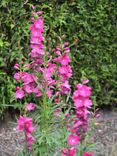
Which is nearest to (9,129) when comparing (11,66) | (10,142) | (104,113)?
(10,142)

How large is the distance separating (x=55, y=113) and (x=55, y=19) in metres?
2.20

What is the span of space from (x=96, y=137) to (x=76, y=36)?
1.29 m

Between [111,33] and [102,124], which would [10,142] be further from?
[111,33]

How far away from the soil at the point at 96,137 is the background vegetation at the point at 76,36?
0.32 m

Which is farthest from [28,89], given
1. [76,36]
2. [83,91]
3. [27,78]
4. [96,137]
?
[76,36]

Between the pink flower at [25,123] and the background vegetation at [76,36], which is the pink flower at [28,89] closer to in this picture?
the pink flower at [25,123]

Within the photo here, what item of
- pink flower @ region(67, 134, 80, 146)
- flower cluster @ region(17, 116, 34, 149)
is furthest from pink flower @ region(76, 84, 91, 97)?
flower cluster @ region(17, 116, 34, 149)

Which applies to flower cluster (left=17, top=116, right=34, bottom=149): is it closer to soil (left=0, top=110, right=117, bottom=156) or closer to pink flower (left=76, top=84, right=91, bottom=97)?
pink flower (left=76, top=84, right=91, bottom=97)

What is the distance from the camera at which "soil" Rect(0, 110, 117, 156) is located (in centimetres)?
445

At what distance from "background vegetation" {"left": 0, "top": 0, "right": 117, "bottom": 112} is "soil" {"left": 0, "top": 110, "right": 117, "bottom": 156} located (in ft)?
1.06

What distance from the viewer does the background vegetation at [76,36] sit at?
482 cm

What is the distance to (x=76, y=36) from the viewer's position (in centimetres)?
534

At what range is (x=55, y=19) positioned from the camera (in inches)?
199

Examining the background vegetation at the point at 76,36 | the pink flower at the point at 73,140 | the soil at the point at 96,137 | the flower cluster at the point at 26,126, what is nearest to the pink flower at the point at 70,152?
the pink flower at the point at 73,140
